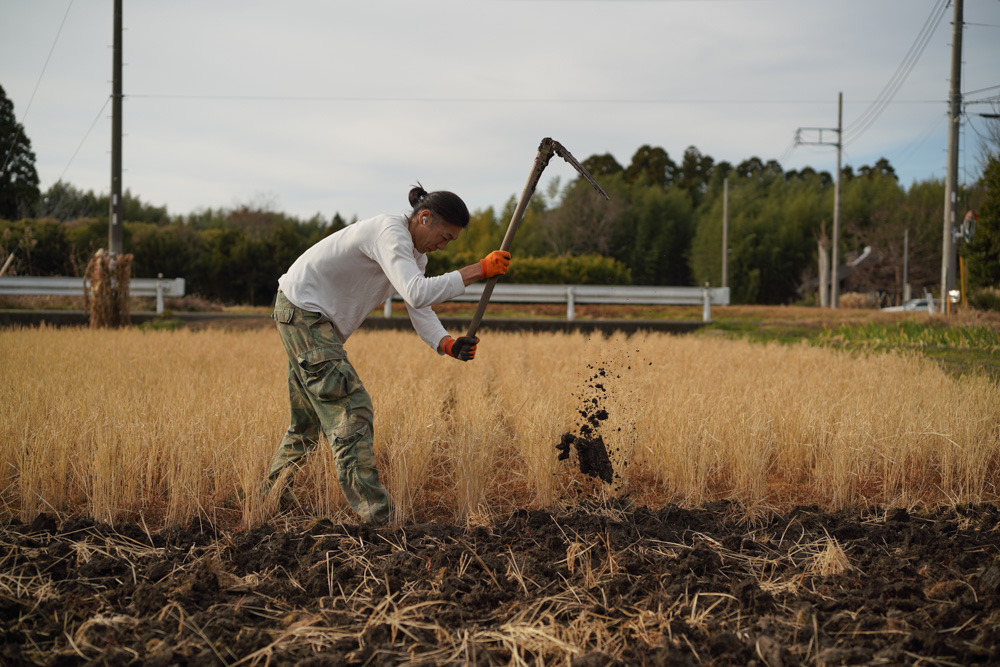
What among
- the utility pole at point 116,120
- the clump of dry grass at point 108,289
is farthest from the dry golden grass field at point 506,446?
the utility pole at point 116,120

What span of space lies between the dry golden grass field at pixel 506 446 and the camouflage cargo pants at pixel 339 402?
31cm

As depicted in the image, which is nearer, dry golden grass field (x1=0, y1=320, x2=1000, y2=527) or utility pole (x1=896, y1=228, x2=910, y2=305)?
dry golden grass field (x1=0, y1=320, x2=1000, y2=527)

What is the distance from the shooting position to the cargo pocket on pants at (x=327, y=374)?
3.18 meters

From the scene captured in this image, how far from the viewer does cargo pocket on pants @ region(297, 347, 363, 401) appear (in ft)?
10.4

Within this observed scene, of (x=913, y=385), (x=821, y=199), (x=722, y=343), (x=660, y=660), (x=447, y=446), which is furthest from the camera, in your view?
(x=821, y=199)

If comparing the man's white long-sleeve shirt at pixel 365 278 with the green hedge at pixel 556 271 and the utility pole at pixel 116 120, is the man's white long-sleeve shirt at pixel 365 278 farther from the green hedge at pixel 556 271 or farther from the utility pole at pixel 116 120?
the green hedge at pixel 556 271

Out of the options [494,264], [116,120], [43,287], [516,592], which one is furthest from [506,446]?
[116,120]

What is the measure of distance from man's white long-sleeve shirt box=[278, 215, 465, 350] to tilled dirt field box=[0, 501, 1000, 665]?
1.00m

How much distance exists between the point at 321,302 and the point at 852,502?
284cm

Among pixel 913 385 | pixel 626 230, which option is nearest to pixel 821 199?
pixel 626 230

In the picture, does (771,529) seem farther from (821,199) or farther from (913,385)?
(821,199)

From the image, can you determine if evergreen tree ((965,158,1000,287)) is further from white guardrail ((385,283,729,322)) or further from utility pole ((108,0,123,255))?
utility pole ((108,0,123,255))

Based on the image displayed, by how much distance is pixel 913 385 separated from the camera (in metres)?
5.47

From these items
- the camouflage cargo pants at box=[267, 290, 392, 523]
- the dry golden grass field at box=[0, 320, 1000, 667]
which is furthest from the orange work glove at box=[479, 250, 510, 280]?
the dry golden grass field at box=[0, 320, 1000, 667]
